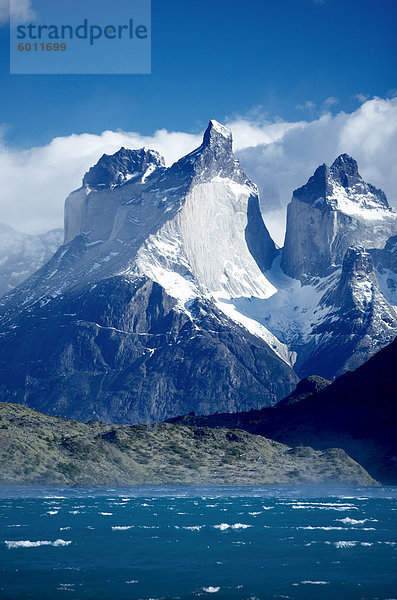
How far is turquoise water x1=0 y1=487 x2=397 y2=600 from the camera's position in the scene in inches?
3177

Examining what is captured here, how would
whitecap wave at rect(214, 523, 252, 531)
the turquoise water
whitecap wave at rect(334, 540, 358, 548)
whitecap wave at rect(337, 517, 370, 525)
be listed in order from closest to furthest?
1. the turquoise water
2. whitecap wave at rect(334, 540, 358, 548)
3. whitecap wave at rect(214, 523, 252, 531)
4. whitecap wave at rect(337, 517, 370, 525)

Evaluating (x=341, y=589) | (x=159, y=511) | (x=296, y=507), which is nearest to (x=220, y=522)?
(x=159, y=511)

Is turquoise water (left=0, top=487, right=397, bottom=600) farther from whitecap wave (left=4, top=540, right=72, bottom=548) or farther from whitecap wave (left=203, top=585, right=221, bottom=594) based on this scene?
whitecap wave (left=203, top=585, right=221, bottom=594)

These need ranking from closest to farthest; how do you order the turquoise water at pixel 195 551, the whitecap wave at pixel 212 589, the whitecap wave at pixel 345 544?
the whitecap wave at pixel 212 589 < the turquoise water at pixel 195 551 < the whitecap wave at pixel 345 544

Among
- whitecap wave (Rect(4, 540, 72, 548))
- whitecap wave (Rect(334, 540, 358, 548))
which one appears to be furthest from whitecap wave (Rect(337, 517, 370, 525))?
whitecap wave (Rect(4, 540, 72, 548))

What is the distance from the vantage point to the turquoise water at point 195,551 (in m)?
80.7

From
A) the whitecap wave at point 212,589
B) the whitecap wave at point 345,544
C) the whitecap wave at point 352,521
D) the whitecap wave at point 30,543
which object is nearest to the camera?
the whitecap wave at point 212,589

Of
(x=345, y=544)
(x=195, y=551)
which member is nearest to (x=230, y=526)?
(x=345, y=544)

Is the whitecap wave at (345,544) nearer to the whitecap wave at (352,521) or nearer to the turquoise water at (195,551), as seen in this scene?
the turquoise water at (195,551)

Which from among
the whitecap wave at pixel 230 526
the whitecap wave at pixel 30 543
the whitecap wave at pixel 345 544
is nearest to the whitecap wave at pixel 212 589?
the whitecap wave at pixel 30 543

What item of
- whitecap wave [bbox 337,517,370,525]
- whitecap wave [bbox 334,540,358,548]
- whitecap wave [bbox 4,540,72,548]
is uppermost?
whitecap wave [bbox 4,540,72,548]

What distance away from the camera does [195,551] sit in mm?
105125

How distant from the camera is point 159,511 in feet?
511

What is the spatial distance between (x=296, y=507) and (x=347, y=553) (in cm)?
6516
